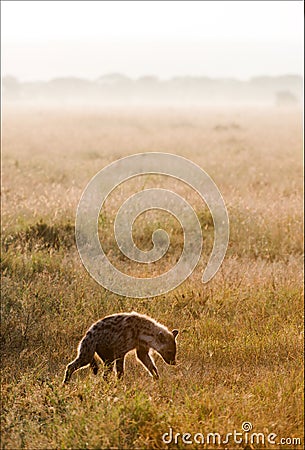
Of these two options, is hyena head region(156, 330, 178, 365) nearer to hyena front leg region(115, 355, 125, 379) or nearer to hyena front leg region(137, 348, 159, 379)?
hyena front leg region(137, 348, 159, 379)

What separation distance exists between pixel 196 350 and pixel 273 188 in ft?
26.2

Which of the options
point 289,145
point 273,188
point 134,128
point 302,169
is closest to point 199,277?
point 273,188

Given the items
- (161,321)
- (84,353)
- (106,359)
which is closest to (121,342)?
(106,359)

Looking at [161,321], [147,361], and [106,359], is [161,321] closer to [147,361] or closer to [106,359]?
[147,361]

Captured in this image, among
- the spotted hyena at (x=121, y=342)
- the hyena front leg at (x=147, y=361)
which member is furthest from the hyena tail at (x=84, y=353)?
the hyena front leg at (x=147, y=361)

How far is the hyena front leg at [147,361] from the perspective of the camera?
17.9 feet

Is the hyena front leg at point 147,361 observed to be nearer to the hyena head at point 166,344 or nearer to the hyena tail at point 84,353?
the hyena head at point 166,344

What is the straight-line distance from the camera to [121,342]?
527 cm

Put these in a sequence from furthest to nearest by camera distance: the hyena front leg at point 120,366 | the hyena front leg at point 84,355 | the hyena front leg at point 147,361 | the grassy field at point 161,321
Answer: the hyena front leg at point 147,361 < the hyena front leg at point 120,366 < the hyena front leg at point 84,355 < the grassy field at point 161,321

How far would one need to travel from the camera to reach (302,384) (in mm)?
4867

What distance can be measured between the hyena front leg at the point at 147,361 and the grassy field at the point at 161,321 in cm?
11

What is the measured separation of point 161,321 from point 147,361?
1.21 m

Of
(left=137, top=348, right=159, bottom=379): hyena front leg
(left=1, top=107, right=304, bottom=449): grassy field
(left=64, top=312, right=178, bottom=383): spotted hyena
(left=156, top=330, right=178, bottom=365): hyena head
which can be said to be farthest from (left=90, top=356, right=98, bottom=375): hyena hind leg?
(left=156, top=330, right=178, bottom=365): hyena head

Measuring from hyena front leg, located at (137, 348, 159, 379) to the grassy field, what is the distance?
0.11m
